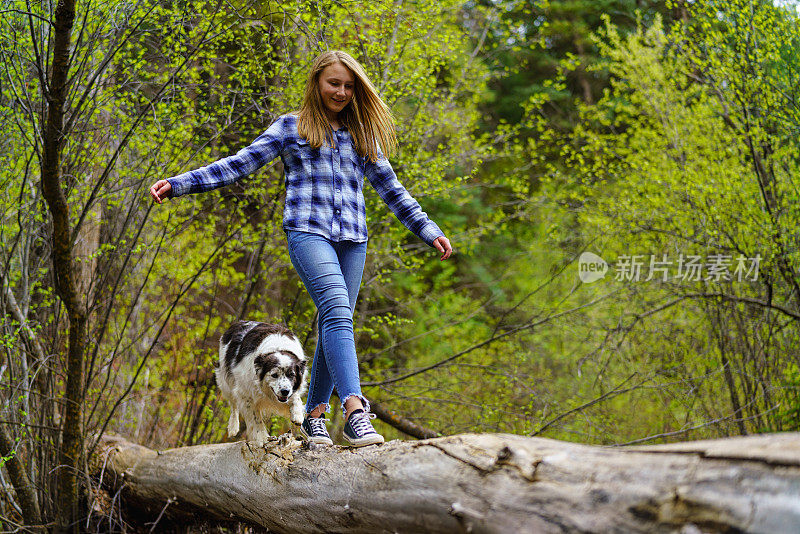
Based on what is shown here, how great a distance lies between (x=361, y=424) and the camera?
334 centimetres

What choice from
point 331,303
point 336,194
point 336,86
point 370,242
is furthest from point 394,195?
point 370,242

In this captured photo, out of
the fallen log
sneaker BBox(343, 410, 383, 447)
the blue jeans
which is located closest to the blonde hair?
the blue jeans

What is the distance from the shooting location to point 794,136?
7.80m

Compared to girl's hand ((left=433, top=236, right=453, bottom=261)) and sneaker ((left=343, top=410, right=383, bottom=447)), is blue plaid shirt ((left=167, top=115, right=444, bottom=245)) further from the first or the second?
sneaker ((left=343, top=410, right=383, bottom=447))

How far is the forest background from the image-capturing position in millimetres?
5023

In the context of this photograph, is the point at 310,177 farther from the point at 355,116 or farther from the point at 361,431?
the point at 361,431

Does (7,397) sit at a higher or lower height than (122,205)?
lower

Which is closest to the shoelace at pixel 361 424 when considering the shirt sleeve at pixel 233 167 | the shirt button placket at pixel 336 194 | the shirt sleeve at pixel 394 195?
the shirt button placket at pixel 336 194

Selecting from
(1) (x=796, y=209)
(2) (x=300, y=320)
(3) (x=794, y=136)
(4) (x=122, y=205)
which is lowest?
(2) (x=300, y=320)

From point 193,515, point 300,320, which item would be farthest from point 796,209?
point 193,515

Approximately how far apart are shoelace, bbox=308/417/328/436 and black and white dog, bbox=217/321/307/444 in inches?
11.1

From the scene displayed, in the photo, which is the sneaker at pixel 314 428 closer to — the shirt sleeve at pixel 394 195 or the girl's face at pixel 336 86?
the shirt sleeve at pixel 394 195

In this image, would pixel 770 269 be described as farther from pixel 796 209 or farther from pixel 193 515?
pixel 193 515

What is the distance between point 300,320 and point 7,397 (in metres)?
2.97
